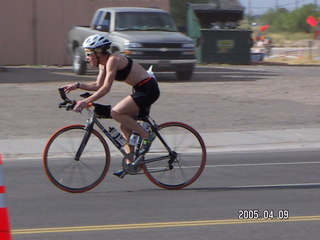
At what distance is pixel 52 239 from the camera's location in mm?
6570

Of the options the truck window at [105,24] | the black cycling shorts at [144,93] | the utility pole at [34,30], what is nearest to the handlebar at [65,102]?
the black cycling shorts at [144,93]

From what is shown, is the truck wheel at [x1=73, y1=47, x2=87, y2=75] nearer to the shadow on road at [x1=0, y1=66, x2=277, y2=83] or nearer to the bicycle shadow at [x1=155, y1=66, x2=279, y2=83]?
the shadow on road at [x1=0, y1=66, x2=277, y2=83]

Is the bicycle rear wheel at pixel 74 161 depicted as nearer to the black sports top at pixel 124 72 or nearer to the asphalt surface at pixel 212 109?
the black sports top at pixel 124 72

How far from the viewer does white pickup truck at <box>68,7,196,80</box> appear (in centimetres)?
2008

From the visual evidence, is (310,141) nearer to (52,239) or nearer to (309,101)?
(309,101)

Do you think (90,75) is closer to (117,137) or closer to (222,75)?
(222,75)

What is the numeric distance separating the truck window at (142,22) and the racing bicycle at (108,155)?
40.7 feet

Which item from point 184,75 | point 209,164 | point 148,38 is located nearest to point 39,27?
point 184,75

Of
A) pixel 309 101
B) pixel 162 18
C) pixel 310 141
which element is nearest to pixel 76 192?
pixel 310 141

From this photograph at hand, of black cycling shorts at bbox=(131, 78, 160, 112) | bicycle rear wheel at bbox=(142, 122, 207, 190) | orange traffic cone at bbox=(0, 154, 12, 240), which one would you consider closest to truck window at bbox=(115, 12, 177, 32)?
bicycle rear wheel at bbox=(142, 122, 207, 190)

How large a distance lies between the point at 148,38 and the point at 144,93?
12.0m

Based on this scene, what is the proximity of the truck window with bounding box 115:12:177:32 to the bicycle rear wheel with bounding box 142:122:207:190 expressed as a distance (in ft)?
40.5

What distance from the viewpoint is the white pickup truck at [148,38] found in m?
20.1

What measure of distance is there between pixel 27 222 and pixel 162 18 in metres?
14.9
